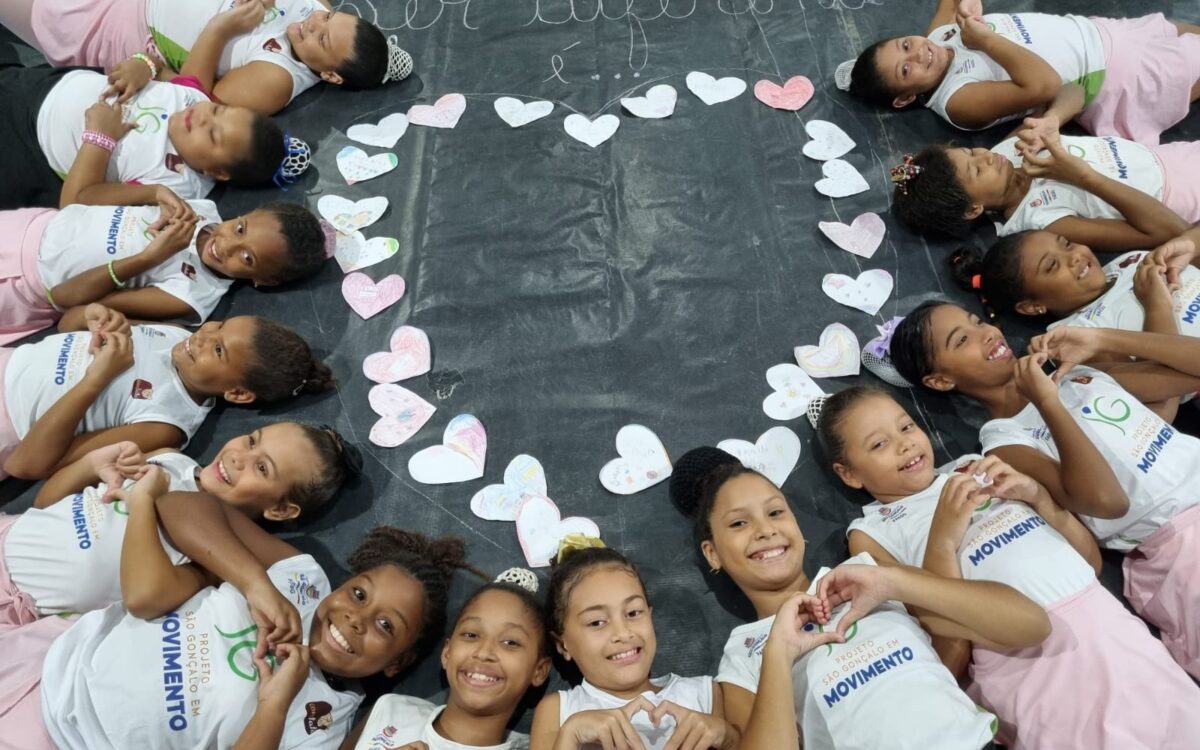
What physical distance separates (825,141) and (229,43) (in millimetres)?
2085

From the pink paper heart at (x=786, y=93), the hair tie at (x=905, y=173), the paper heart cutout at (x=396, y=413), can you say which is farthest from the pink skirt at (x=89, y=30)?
the hair tie at (x=905, y=173)

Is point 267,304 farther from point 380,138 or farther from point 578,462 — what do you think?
point 578,462

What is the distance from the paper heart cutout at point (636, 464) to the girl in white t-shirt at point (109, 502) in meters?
0.70

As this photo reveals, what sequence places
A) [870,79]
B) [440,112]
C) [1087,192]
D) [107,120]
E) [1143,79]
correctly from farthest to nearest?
[440,112]
[870,79]
[1143,79]
[107,120]
[1087,192]

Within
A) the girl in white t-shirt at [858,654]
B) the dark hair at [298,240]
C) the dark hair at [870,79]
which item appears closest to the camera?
the girl in white t-shirt at [858,654]

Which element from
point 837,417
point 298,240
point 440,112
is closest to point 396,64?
point 440,112

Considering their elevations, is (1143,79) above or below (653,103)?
above

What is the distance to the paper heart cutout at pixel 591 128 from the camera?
2711 millimetres

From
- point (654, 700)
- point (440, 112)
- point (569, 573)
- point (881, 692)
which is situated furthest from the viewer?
point (440, 112)

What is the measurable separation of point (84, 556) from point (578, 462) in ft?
3.86

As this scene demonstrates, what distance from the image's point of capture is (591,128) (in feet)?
8.96

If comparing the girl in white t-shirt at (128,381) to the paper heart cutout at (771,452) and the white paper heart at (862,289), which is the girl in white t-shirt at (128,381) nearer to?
the paper heart cutout at (771,452)

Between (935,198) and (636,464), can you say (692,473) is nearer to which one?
(636,464)

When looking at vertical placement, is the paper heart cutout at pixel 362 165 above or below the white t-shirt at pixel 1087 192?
below
